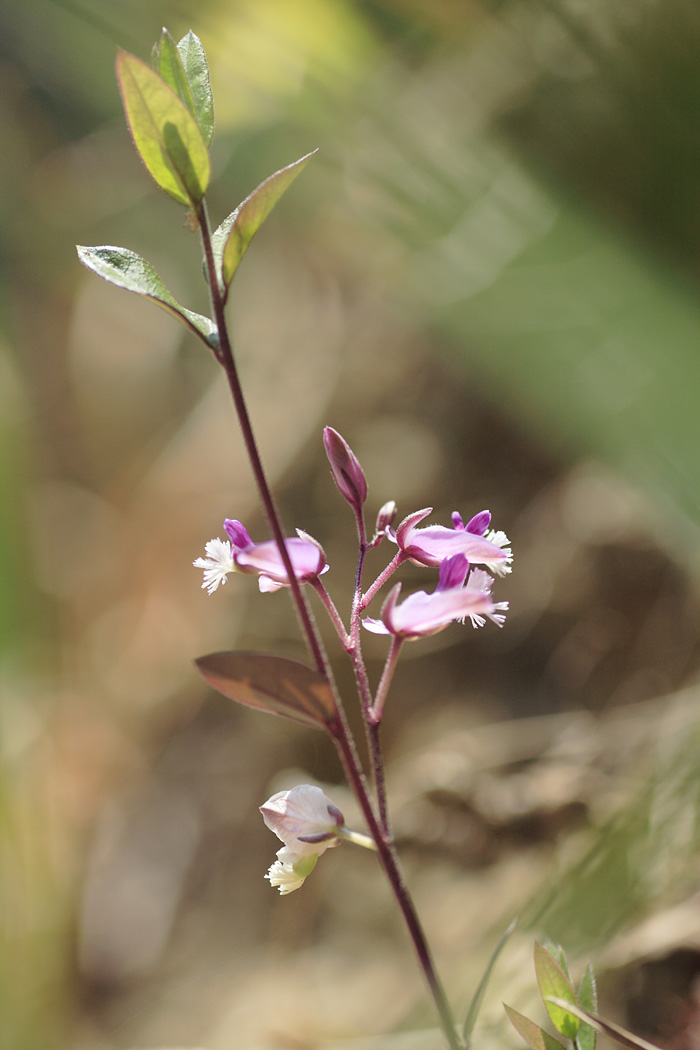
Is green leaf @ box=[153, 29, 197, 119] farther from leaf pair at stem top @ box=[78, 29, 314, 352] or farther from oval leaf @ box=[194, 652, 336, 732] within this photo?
oval leaf @ box=[194, 652, 336, 732]

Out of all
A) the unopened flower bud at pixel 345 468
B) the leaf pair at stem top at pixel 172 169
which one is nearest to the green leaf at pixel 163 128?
the leaf pair at stem top at pixel 172 169

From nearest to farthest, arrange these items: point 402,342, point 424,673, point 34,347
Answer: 1. point 424,673
2. point 402,342
3. point 34,347

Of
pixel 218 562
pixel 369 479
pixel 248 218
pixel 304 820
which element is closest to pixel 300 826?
pixel 304 820

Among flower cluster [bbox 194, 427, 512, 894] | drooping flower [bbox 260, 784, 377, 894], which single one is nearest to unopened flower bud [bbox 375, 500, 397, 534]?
flower cluster [bbox 194, 427, 512, 894]

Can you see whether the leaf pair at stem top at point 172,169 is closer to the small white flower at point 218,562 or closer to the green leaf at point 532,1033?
the small white flower at point 218,562

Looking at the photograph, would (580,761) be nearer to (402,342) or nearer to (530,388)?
(530,388)

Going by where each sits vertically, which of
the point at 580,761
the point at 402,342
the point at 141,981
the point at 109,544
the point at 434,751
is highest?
the point at 402,342

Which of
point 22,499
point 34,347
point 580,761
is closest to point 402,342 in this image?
point 22,499

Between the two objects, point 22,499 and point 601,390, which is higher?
point 601,390
